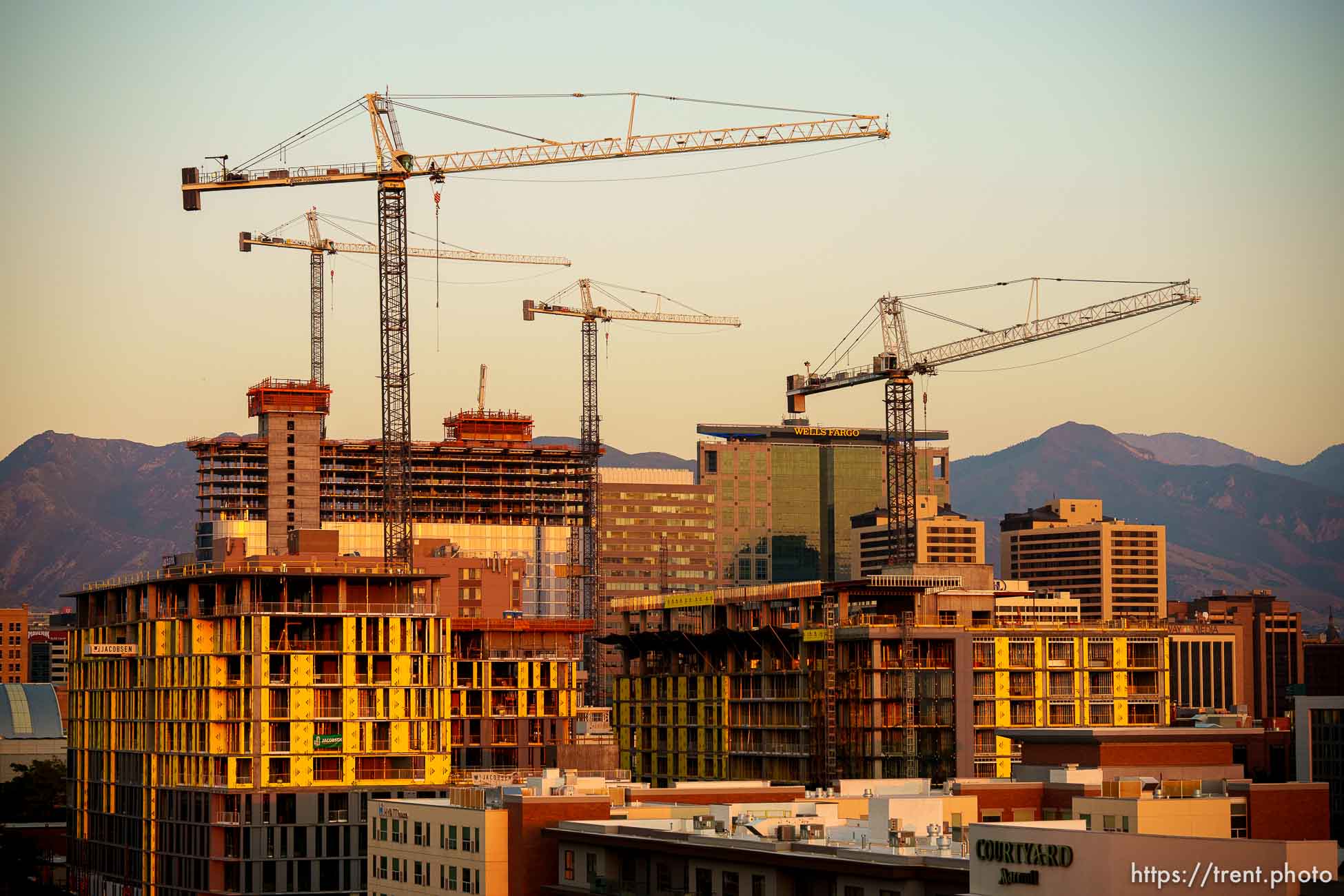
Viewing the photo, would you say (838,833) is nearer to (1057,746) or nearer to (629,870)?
(629,870)

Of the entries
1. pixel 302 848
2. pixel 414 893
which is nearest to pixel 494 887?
pixel 414 893

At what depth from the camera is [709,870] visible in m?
103

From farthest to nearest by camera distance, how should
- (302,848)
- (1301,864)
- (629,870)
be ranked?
(302,848) < (629,870) < (1301,864)

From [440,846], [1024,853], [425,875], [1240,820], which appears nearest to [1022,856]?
[1024,853]

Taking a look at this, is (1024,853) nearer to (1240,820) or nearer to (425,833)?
(1240,820)

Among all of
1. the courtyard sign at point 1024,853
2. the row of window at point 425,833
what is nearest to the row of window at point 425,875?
the row of window at point 425,833

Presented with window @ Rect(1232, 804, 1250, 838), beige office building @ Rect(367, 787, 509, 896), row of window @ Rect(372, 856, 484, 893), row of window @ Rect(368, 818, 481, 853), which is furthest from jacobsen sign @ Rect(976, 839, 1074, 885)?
row of window @ Rect(368, 818, 481, 853)

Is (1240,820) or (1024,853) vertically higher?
(1024,853)

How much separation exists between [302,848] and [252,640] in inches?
728

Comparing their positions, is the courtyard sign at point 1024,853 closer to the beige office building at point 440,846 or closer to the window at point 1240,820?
the window at point 1240,820

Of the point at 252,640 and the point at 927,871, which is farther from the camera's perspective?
the point at 252,640

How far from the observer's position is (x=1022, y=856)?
76.4 metres

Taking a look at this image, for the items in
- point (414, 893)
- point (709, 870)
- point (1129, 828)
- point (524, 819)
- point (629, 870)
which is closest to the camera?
point (1129, 828)

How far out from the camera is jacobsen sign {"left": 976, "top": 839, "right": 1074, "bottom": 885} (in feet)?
243
